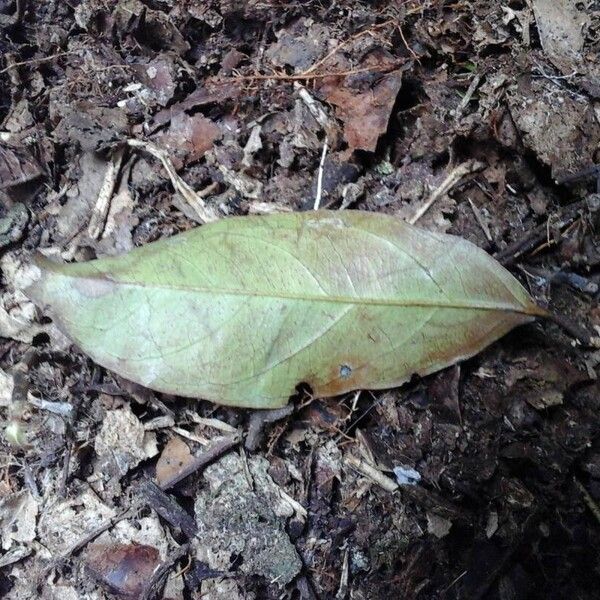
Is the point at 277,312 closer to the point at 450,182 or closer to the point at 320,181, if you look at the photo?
the point at 320,181

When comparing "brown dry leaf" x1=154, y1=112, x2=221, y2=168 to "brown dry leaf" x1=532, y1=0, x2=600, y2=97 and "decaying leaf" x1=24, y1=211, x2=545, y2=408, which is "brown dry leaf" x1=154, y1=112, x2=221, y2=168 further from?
"brown dry leaf" x1=532, y1=0, x2=600, y2=97

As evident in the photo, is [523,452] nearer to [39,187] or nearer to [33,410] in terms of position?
[33,410]

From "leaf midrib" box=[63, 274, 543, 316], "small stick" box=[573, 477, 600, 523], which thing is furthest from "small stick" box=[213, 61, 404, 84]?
"small stick" box=[573, 477, 600, 523]

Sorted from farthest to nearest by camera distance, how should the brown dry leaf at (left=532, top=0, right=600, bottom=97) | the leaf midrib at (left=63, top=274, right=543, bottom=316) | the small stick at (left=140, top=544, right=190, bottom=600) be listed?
the brown dry leaf at (left=532, top=0, right=600, bottom=97) < the small stick at (left=140, top=544, right=190, bottom=600) < the leaf midrib at (left=63, top=274, right=543, bottom=316)

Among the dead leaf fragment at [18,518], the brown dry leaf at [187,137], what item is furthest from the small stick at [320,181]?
the dead leaf fragment at [18,518]

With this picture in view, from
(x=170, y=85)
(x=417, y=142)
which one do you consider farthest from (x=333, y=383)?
(x=170, y=85)

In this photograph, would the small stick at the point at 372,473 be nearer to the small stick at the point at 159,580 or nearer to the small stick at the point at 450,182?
the small stick at the point at 159,580

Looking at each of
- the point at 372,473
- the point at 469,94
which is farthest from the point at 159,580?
the point at 469,94
